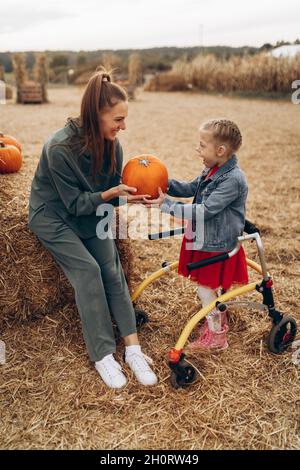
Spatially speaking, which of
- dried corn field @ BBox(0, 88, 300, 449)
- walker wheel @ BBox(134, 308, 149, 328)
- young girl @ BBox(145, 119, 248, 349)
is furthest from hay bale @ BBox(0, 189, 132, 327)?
young girl @ BBox(145, 119, 248, 349)

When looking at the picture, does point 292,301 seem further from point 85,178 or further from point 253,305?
point 85,178

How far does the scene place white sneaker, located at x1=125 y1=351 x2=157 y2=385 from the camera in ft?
9.33

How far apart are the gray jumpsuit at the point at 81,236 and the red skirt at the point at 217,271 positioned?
1.51 feet

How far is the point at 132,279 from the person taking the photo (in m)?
3.87

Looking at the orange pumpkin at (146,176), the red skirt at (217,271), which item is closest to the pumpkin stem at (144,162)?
the orange pumpkin at (146,176)

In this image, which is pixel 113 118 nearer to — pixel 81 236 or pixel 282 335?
pixel 81 236

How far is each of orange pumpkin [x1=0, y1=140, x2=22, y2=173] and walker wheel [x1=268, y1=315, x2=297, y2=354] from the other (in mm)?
2385

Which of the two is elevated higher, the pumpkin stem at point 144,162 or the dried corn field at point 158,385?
the pumpkin stem at point 144,162

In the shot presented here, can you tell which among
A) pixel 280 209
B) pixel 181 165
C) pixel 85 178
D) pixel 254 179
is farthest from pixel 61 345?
pixel 181 165

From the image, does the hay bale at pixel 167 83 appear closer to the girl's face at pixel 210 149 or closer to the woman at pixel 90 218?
the woman at pixel 90 218

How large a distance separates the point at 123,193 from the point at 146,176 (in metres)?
0.26

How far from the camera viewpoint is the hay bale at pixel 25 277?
3.21 meters

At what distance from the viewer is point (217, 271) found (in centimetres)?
305

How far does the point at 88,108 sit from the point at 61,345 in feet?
5.04
